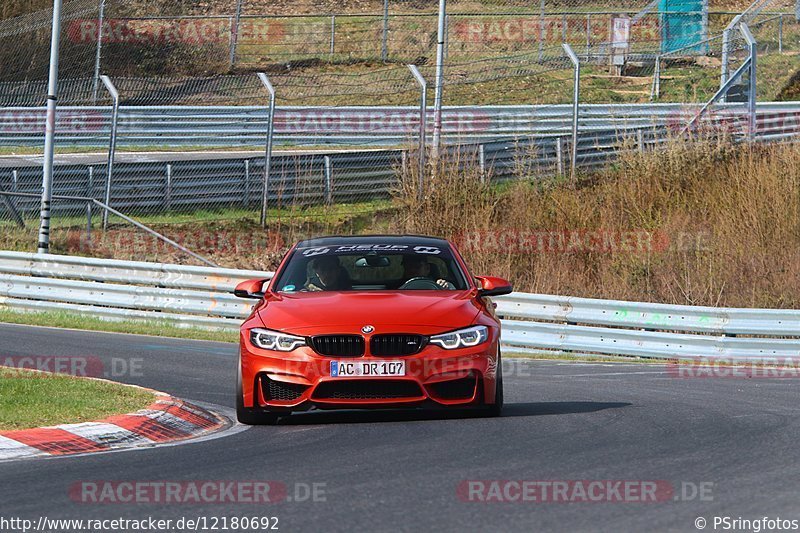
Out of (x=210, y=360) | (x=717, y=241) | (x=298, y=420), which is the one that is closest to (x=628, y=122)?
(x=717, y=241)

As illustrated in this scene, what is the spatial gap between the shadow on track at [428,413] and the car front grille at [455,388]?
1.47 ft

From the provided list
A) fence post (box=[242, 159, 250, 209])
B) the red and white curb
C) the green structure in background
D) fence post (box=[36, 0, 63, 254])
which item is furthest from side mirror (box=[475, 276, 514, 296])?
the green structure in background

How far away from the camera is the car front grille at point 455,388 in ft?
32.0

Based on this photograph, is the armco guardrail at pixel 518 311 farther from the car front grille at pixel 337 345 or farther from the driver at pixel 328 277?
the car front grille at pixel 337 345

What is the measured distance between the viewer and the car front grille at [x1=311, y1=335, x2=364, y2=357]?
9.69 meters

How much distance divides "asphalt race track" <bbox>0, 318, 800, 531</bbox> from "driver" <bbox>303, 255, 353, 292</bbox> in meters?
0.98

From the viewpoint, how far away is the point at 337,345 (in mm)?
9719

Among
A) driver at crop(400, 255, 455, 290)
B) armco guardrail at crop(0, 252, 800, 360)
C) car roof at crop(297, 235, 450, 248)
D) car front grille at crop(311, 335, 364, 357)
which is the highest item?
car roof at crop(297, 235, 450, 248)

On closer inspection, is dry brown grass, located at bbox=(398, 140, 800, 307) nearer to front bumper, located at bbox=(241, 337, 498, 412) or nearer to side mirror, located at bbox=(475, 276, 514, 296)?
side mirror, located at bbox=(475, 276, 514, 296)

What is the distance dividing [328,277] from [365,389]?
61.4 inches

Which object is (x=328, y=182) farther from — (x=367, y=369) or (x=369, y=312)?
(x=367, y=369)

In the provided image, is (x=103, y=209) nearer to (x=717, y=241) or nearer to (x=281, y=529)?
(x=717, y=241)

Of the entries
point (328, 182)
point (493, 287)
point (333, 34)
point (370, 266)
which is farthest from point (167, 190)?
point (493, 287)

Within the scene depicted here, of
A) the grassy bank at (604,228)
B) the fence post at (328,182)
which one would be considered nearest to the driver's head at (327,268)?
the grassy bank at (604,228)
